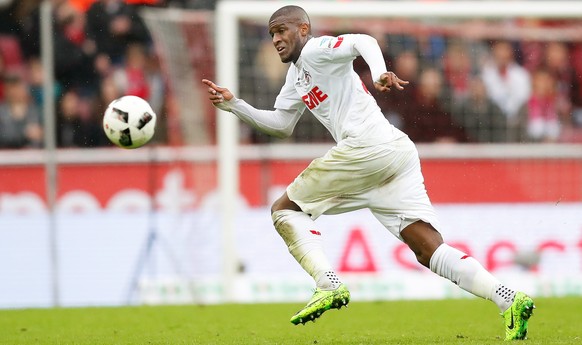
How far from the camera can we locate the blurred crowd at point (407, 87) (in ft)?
44.6

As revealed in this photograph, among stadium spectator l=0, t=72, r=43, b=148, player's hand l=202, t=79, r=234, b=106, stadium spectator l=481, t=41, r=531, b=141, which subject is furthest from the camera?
stadium spectator l=0, t=72, r=43, b=148

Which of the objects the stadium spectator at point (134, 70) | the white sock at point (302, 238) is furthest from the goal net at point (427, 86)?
the white sock at point (302, 238)

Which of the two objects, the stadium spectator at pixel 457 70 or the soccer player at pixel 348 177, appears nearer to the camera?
the soccer player at pixel 348 177

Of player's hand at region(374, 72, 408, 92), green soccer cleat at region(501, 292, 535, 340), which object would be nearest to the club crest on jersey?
player's hand at region(374, 72, 408, 92)

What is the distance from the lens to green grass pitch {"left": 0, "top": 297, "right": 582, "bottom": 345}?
8344 millimetres

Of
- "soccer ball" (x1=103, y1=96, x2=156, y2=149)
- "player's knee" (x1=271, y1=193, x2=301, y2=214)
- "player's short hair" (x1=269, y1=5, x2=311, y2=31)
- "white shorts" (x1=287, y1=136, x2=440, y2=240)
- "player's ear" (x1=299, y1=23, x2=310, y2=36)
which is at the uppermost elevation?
"player's short hair" (x1=269, y1=5, x2=311, y2=31)

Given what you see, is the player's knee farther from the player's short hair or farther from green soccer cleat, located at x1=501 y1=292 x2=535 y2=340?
green soccer cleat, located at x1=501 y1=292 x2=535 y2=340

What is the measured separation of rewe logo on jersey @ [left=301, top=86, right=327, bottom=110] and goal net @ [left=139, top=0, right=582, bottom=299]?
5.19m

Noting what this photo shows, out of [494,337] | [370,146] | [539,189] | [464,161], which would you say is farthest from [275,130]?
[539,189]

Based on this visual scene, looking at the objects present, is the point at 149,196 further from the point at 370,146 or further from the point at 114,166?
the point at 370,146

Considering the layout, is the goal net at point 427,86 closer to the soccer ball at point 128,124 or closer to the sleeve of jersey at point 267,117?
the soccer ball at point 128,124

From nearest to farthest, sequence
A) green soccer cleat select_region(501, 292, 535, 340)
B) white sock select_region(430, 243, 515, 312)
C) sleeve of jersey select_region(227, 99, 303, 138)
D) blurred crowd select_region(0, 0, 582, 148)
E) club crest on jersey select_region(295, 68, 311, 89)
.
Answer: green soccer cleat select_region(501, 292, 535, 340)
white sock select_region(430, 243, 515, 312)
club crest on jersey select_region(295, 68, 311, 89)
sleeve of jersey select_region(227, 99, 303, 138)
blurred crowd select_region(0, 0, 582, 148)

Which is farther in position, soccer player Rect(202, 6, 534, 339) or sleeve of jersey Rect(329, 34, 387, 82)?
soccer player Rect(202, 6, 534, 339)

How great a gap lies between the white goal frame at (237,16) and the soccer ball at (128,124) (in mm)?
4552
